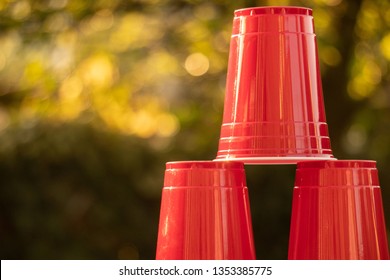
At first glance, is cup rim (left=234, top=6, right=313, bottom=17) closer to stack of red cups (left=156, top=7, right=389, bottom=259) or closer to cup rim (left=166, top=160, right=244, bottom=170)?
stack of red cups (left=156, top=7, right=389, bottom=259)

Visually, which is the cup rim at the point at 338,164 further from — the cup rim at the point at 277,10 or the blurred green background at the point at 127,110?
the blurred green background at the point at 127,110

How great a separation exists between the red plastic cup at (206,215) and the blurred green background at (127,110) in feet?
8.98

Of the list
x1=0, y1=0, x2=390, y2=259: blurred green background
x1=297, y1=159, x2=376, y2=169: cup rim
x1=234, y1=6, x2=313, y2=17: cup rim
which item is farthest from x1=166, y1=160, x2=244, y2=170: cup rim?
x1=0, y1=0, x2=390, y2=259: blurred green background

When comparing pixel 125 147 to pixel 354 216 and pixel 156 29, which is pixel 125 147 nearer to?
pixel 156 29

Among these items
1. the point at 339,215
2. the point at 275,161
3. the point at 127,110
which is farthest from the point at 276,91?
the point at 127,110

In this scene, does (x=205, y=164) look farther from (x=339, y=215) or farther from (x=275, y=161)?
(x=339, y=215)

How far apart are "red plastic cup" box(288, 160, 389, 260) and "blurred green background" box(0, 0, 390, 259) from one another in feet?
8.80

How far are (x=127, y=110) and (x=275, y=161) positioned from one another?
4960 mm

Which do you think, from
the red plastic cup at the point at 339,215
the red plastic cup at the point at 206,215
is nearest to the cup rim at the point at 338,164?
the red plastic cup at the point at 339,215

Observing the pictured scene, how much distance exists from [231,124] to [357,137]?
10.3 ft

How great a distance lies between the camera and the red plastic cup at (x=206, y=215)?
2.34 metres

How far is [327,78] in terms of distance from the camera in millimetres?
5695

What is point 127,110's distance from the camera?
7344mm

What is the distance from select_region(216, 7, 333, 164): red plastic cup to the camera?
244 cm
